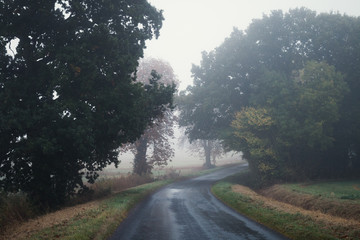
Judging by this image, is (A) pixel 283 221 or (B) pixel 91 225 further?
(A) pixel 283 221

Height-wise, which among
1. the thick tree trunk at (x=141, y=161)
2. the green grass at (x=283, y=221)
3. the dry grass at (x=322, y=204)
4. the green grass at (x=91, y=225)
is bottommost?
the dry grass at (x=322, y=204)

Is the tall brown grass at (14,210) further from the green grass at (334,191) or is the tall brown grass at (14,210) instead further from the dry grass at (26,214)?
the green grass at (334,191)

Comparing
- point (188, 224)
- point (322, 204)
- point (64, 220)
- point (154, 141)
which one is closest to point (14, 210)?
point (64, 220)

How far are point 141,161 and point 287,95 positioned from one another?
18.5 meters

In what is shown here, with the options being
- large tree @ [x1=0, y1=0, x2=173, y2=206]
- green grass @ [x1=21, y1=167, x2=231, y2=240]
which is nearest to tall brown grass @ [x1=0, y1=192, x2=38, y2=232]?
large tree @ [x1=0, y1=0, x2=173, y2=206]

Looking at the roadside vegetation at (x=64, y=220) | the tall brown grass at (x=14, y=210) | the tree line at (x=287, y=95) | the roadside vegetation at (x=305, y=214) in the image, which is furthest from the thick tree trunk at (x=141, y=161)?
the tall brown grass at (x=14, y=210)

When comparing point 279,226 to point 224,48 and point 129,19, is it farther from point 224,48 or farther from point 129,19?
point 224,48

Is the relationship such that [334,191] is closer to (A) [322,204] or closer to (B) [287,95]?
(A) [322,204]

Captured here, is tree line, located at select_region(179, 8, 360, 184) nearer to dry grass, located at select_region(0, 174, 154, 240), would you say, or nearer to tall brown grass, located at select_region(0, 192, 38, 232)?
dry grass, located at select_region(0, 174, 154, 240)

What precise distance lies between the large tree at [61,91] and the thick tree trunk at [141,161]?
15876 mm

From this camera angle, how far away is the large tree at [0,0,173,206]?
54.0 ft

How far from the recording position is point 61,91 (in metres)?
17.8

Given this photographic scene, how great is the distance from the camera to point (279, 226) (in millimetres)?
11320

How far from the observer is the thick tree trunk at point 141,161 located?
35509 millimetres
